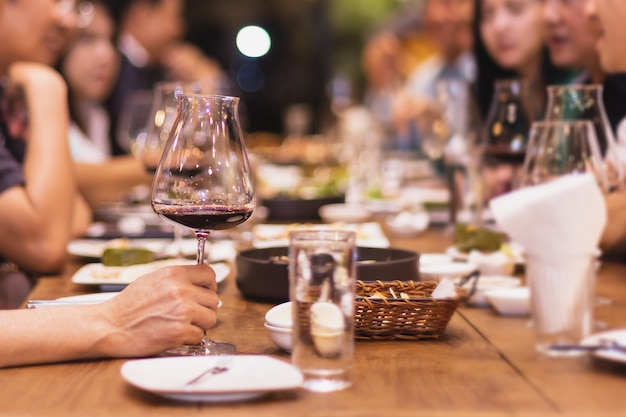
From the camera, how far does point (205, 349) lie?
4.31 ft

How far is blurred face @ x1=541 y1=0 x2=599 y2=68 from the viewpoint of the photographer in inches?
124

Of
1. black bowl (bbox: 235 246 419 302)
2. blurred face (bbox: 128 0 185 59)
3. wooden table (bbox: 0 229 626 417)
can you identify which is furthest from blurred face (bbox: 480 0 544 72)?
blurred face (bbox: 128 0 185 59)

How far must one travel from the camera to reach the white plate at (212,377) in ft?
3.45

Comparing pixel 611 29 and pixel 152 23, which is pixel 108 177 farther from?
pixel 152 23

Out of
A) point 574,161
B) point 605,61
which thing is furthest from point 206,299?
point 605,61

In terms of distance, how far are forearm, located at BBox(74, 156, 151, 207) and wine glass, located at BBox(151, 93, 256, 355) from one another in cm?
220

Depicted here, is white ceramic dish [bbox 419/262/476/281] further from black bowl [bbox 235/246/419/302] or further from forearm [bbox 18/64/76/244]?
forearm [bbox 18/64/76/244]

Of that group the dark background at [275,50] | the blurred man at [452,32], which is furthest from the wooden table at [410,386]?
the dark background at [275,50]

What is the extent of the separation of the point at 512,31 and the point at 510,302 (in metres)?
2.54

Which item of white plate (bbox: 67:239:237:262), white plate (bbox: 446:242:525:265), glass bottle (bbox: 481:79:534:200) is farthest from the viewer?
glass bottle (bbox: 481:79:534:200)

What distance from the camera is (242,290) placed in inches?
67.3

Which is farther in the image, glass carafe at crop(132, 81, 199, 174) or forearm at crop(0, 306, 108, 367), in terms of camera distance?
glass carafe at crop(132, 81, 199, 174)

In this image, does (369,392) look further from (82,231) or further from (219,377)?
(82,231)

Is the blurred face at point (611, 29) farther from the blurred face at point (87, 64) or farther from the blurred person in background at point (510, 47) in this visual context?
the blurred face at point (87, 64)
